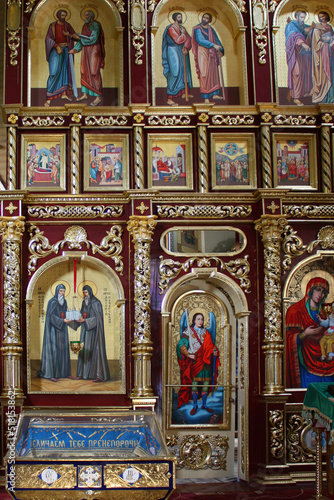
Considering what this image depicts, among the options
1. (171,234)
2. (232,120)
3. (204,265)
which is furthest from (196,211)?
(232,120)

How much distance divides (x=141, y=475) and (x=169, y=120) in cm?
636

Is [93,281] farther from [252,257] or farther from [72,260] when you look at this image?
[252,257]

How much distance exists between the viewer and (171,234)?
36.8 feet

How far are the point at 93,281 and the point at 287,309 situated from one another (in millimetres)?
3207

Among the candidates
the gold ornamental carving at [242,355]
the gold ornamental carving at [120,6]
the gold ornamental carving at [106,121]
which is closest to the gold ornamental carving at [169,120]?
the gold ornamental carving at [106,121]

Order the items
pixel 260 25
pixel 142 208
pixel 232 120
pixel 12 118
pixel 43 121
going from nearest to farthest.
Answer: pixel 142 208 < pixel 12 118 < pixel 43 121 < pixel 232 120 < pixel 260 25

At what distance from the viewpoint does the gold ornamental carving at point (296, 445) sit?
35.3 feet

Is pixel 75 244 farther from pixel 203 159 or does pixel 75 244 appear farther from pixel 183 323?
pixel 203 159

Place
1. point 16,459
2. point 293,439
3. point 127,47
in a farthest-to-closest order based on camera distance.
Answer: point 127,47 < point 293,439 < point 16,459

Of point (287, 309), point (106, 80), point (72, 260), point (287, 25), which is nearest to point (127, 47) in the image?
point (106, 80)

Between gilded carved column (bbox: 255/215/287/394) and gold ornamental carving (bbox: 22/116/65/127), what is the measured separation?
146 inches

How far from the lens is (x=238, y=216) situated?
11.3 meters

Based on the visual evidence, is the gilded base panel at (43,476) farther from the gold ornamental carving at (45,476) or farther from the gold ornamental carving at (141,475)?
the gold ornamental carving at (141,475)

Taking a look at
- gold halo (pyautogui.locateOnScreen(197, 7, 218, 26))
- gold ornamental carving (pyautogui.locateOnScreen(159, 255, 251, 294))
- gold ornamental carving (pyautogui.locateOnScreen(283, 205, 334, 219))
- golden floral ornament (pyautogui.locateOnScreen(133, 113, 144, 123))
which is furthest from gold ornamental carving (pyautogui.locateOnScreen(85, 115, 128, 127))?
gold ornamental carving (pyautogui.locateOnScreen(283, 205, 334, 219))
